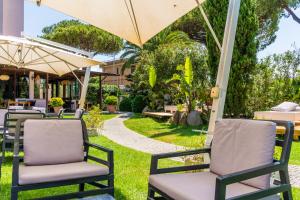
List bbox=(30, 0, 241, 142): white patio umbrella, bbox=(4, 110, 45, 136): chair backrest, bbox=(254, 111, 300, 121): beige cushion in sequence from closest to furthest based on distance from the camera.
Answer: bbox=(30, 0, 241, 142): white patio umbrella → bbox=(4, 110, 45, 136): chair backrest → bbox=(254, 111, 300, 121): beige cushion

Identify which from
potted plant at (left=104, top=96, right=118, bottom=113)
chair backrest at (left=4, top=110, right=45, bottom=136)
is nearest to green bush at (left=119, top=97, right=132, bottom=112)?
potted plant at (left=104, top=96, right=118, bottom=113)

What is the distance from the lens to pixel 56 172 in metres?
3.36

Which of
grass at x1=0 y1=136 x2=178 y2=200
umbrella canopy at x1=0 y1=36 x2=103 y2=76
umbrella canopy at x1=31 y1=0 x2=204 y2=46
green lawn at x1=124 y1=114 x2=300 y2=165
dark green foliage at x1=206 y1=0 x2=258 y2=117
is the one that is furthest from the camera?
dark green foliage at x1=206 y1=0 x2=258 y2=117

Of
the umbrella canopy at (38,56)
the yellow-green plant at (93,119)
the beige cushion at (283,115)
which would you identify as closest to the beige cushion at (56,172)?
the umbrella canopy at (38,56)

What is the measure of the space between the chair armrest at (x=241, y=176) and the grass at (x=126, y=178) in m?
2.00

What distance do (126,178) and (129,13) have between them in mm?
2749

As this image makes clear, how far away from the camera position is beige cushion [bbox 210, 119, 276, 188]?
2854 mm

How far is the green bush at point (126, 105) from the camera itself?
83.3ft

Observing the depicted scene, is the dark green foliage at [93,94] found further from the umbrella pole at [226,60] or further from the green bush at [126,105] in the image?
the umbrella pole at [226,60]

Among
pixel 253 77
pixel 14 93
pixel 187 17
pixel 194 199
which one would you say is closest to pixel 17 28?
pixel 14 93

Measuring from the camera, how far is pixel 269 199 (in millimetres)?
2768

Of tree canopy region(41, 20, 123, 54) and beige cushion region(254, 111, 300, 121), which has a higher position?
tree canopy region(41, 20, 123, 54)

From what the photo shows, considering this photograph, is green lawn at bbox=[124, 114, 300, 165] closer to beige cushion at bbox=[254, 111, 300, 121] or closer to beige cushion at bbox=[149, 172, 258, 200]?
beige cushion at bbox=[254, 111, 300, 121]

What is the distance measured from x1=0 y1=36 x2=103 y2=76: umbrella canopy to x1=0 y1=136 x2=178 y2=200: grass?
7.60ft
